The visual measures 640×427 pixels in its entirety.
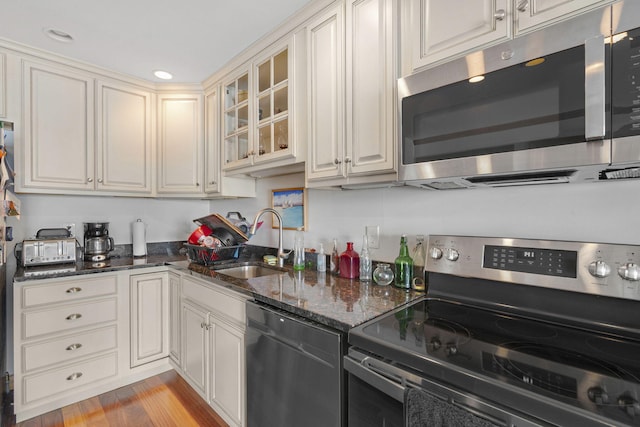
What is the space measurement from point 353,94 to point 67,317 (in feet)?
7.35

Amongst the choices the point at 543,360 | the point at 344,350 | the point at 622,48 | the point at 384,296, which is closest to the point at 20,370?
the point at 344,350

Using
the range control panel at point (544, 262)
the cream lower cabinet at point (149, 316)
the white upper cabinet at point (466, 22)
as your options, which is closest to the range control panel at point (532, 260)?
the range control panel at point (544, 262)

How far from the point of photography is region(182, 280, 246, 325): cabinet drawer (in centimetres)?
153

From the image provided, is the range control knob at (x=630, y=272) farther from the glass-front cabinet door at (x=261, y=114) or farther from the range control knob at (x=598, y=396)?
the glass-front cabinet door at (x=261, y=114)

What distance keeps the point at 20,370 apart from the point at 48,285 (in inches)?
19.7

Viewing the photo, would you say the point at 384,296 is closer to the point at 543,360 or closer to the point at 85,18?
the point at 543,360

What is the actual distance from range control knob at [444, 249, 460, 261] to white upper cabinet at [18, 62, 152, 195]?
2415mm

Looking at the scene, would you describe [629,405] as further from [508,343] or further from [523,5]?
[523,5]

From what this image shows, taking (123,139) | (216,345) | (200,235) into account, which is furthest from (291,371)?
(123,139)

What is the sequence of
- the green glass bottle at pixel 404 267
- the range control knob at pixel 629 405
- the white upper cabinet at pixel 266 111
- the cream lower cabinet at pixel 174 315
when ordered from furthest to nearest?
1. the cream lower cabinet at pixel 174 315
2. the white upper cabinet at pixel 266 111
3. the green glass bottle at pixel 404 267
4. the range control knob at pixel 629 405

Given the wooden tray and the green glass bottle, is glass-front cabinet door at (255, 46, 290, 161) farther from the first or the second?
the green glass bottle

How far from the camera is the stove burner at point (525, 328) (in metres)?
0.97

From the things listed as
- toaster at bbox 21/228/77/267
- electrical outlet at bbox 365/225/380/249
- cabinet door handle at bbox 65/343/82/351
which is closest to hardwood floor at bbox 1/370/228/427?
cabinet door handle at bbox 65/343/82/351

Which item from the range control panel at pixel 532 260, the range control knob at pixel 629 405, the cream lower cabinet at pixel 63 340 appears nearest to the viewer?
the range control knob at pixel 629 405
